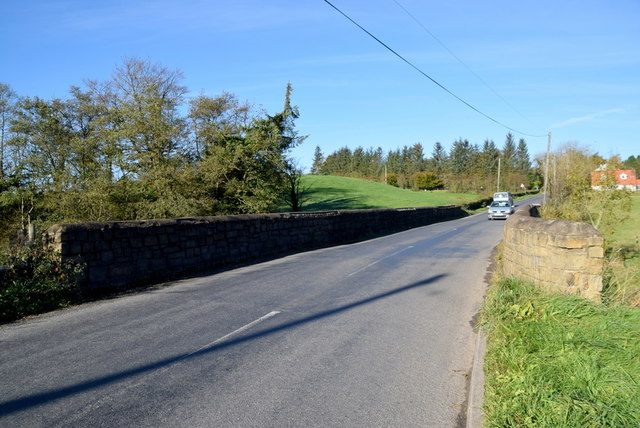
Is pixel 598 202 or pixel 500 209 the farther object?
pixel 500 209

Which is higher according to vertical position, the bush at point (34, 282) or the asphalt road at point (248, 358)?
the bush at point (34, 282)

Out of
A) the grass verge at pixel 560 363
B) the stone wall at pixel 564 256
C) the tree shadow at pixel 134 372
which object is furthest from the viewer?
the stone wall at pixel 564 256

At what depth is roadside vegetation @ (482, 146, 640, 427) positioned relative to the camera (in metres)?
3.55

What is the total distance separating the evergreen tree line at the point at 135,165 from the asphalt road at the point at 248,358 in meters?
10.9

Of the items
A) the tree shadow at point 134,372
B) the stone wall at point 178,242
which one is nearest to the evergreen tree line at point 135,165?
the stone wall at point 178,242

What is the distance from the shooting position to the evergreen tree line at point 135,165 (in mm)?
19044

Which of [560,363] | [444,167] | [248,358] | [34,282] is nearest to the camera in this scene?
[560,363]

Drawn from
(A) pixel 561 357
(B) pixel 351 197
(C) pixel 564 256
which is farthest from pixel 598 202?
(B) pixel 351 197

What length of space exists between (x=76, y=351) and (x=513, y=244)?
743 centimetres

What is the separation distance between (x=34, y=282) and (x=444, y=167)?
122 m

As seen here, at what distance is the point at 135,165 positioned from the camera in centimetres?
2105

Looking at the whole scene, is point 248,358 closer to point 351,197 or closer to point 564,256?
point 564,256

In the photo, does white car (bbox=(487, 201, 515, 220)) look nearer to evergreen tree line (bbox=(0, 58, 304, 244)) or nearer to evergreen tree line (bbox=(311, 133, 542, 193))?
evergreen tree line (bbox=(0, 58, 304, 244))

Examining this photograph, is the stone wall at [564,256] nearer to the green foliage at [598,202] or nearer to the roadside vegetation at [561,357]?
the roadside vegetation at [561,357]
